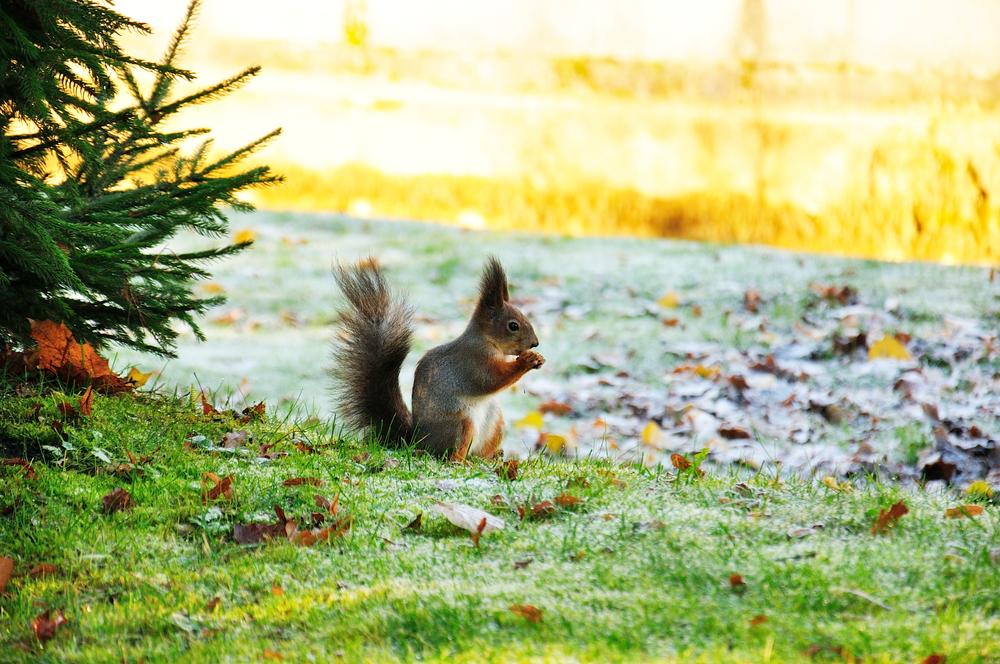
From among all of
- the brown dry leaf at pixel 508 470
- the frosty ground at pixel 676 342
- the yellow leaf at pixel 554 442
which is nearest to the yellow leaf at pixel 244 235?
the frosty ground at pixel 676 342

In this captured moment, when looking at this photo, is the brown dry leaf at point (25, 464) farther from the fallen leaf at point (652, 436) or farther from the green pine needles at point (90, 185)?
the fallen leaf at point (652, 436)

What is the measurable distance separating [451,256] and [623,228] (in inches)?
65.6

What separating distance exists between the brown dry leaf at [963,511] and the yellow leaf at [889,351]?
9.72 feet

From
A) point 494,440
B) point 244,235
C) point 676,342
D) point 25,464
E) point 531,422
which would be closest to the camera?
point 25,464

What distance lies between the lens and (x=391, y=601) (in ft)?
8.52

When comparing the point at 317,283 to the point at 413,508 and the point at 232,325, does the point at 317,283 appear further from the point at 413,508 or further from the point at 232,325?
the point at 413,508

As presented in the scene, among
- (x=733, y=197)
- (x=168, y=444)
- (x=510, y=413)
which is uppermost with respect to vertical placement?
(x=733, y=197)

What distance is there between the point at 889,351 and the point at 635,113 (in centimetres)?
373

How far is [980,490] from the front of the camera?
3881 mm

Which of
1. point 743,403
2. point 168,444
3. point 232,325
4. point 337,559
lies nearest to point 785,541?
point 337,559

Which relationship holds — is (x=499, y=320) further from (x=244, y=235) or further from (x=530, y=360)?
(x=244, y=235)

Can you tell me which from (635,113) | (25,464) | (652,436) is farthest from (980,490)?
(635,113)

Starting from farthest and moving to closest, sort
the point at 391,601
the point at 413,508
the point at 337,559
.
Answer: the point at 413,508
the point at 337,559
the point at 391,601

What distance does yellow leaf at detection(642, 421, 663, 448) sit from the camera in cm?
523
